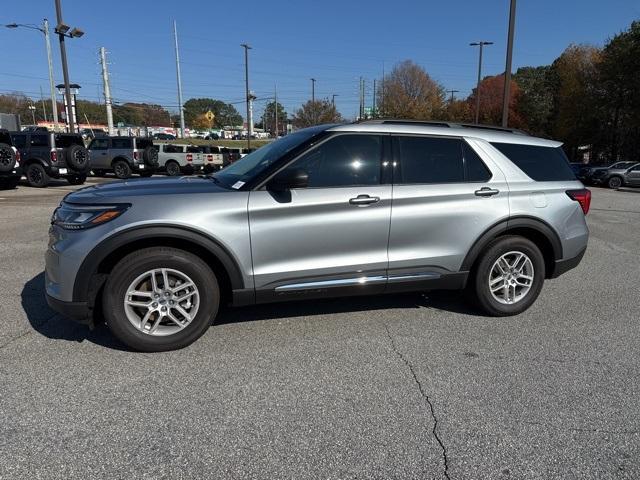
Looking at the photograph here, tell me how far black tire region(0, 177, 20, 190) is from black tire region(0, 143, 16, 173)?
1.40 feet

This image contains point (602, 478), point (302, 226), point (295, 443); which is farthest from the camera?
point (302, 226)

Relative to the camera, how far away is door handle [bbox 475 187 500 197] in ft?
13.5

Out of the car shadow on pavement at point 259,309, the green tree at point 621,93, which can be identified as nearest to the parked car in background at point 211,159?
the car shadow on pavement at point 259,309

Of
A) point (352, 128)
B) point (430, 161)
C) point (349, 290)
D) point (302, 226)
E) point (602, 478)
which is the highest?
point (352, 128)

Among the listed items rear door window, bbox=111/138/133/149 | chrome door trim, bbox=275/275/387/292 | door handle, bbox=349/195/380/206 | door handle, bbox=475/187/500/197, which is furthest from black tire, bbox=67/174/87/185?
door handle, bbox=475/187/500/197

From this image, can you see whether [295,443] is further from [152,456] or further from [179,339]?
[179,339]

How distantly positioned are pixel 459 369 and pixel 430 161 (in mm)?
1753

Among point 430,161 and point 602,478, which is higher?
point 430,161

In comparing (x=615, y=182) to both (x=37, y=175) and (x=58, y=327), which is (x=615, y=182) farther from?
(x=58, y=327)

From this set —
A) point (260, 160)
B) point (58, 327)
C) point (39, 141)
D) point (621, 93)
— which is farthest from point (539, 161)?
point (621, 93)

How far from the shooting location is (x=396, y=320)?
4.28m

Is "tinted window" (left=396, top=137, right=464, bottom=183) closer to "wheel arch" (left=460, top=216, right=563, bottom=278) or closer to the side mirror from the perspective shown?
"wheel arch" (left=460, top=216, right=563, bottom=278)

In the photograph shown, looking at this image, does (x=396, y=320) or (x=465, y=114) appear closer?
(x=396, y=320)

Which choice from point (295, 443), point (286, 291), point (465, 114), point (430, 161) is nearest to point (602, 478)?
point (295, 443)
